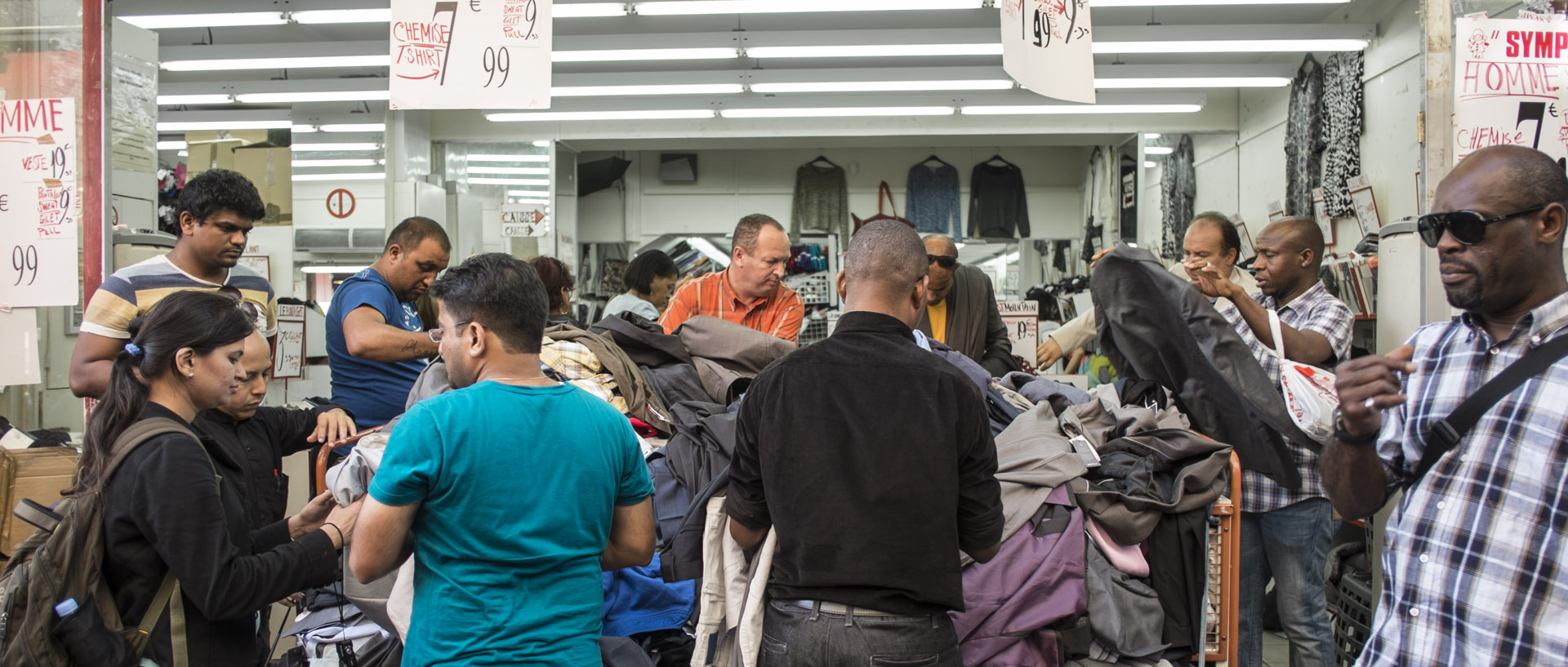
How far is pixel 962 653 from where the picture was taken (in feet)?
7.75

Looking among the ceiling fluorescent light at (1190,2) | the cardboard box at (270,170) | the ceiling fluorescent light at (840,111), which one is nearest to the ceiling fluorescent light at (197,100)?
the cardboard box at (270,170)

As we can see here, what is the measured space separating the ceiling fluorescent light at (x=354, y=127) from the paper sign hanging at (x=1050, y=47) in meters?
7.99

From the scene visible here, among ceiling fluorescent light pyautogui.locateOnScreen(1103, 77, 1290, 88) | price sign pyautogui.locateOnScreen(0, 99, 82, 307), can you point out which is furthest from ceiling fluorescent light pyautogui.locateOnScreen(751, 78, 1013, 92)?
price sign pyautogui.locateOnScreen(0, 99, 82, 307)

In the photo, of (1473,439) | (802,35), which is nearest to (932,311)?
(1473,439)

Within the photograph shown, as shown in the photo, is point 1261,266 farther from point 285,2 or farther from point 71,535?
point 285,2

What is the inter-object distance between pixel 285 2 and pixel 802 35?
12.0 feet

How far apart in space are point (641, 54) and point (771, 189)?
14.1 feet

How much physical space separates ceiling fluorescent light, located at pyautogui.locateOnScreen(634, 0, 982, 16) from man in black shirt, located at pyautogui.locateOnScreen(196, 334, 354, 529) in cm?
450

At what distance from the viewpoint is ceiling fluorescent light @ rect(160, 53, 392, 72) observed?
7.63 meters

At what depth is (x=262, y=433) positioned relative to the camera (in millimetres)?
2605

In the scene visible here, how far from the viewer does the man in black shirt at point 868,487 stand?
1911 mm

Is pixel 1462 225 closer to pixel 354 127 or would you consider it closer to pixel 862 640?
pixel 862 640

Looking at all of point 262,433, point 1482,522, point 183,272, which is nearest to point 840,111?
point 183,272

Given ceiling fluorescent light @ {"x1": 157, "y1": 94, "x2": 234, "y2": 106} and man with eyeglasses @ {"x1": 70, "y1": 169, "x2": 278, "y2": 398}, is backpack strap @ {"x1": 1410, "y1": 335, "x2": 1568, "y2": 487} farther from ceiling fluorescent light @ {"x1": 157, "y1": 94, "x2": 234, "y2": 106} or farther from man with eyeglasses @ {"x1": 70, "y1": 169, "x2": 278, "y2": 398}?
ceiling fluorescent light @ {"x1": 157, "y1": 94, "x2": 234, "y2": 106}
